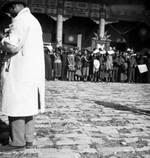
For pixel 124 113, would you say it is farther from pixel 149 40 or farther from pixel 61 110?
pixel 149 40

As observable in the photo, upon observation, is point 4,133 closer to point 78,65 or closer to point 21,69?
point 21,69

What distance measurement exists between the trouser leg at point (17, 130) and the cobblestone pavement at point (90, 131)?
6.1 inches

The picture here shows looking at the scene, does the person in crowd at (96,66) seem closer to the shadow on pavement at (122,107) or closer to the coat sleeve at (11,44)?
the shadow on pavement at (122,107)

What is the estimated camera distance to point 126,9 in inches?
934

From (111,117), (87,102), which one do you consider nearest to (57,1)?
(87,102)

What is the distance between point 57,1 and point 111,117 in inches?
676

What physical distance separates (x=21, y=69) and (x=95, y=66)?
9.89 meters

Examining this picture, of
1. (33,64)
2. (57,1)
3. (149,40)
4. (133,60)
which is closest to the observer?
(33,64)

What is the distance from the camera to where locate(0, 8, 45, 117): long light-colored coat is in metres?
3.53

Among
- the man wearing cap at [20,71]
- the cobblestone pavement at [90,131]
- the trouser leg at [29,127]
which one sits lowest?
the cobblestone pavement at [90,131]

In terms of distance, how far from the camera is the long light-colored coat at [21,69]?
11.6ft

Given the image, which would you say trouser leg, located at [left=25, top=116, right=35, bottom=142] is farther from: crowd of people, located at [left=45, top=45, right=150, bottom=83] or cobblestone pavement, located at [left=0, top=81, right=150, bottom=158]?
crowd of people, located at [left=45, top=45, right=150, bottom=83]

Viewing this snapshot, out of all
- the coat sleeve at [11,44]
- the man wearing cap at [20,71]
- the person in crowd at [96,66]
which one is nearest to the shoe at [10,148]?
the man wearing cap at [20,71]

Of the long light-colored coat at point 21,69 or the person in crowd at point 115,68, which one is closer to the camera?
the long light-colored coat at point 21,69
